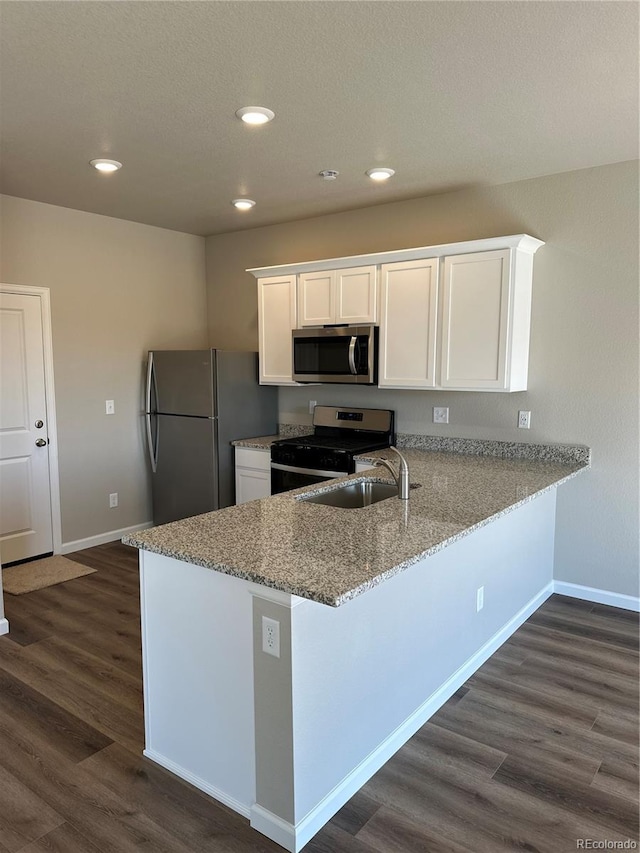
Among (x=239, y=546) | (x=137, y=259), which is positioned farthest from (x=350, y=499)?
(x=137, y=259)

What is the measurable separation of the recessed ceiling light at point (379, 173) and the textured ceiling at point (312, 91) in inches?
2.9

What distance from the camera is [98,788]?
209cm

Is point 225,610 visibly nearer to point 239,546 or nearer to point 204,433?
point 239,546

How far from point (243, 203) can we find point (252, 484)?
2041 mm

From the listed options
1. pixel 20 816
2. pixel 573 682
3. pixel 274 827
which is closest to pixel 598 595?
pixel 573 682

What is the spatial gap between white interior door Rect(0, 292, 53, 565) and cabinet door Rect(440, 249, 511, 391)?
2892 millimetres

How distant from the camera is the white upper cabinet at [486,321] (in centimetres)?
345

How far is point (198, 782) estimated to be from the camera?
2072 millimetres

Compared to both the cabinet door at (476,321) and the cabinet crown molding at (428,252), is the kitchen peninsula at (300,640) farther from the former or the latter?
the cabinet crown molding at (428,252)

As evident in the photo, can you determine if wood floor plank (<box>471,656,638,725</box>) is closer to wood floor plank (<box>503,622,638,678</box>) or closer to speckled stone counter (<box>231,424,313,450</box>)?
wood floor plank (<box>503,622,638,678</box>)

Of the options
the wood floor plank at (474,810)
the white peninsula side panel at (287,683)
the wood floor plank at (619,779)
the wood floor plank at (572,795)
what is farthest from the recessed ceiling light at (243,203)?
the wood floor plank at (619,779)

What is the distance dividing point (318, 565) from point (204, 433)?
2875mm

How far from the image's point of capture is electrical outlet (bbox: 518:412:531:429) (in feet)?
12.3

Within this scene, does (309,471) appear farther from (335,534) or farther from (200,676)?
(200,676)
